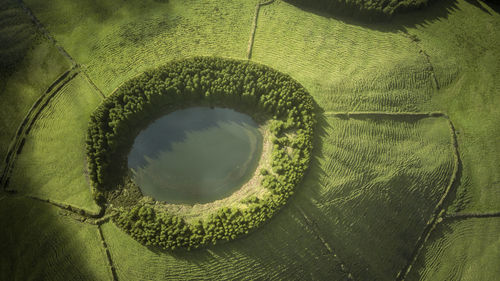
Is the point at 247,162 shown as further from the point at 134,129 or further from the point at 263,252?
the point at 134,129

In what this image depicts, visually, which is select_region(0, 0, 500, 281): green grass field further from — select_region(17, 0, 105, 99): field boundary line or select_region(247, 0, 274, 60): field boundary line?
select_region(247, 0, 274, 60): field boundary line

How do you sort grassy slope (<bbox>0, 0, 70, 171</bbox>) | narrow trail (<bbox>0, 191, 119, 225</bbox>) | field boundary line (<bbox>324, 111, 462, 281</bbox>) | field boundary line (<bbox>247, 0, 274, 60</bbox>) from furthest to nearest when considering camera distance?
field boundary line (<bbox>247, 0, 274, 60</bbox>) → grassy slope (<bbox>0, 0, 70, 171</bbox>) → field boundary line (<bbox>324, 111, 462, 281</bbox>) → narrow trail (<bbox>0, 191, 119, 225</bbox>)

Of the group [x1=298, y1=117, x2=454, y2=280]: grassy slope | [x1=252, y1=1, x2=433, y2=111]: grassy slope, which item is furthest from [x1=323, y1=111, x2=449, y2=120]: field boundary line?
[x1=298, y1=117, x2=454, y2=280]: grassy slope

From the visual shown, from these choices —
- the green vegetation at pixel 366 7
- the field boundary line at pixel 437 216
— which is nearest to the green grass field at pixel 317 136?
the field boundary line at pixel 437 216

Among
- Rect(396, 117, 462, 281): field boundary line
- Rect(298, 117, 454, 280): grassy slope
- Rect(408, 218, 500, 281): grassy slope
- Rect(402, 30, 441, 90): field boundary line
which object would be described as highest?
Rect(402, 30, 441, 90): field boundary line

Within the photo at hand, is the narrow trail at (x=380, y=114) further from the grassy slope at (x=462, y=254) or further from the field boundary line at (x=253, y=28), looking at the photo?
the grassy slope at (x=462, y=254)

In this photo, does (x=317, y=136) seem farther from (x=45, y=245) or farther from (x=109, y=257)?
(x=45, y=245)
